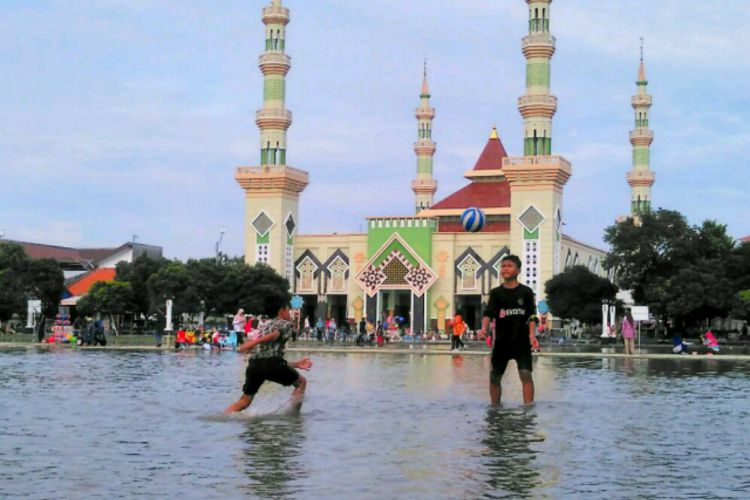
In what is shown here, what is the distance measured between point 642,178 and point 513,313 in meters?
65.4

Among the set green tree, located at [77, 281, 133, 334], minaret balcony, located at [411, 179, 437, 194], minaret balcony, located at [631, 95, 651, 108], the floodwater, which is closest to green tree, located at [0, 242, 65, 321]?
green tree, located at [77, 281, 133, 334]

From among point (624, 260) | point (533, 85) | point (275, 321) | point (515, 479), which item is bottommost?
point (515, 479)

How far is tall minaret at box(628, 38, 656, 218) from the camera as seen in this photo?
75438 mm

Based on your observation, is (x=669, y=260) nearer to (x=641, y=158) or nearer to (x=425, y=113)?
(x=641, y=158)

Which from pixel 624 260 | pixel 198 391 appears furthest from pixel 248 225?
pixel 198 391

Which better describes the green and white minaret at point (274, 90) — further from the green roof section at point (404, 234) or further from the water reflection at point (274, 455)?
the water reflection at point (274, 455)

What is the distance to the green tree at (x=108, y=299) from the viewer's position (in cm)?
6488

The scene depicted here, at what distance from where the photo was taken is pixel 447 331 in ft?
221

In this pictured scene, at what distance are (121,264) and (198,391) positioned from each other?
2460 inches

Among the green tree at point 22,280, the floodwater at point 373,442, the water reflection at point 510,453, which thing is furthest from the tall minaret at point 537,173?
the water reflection at point 510,453

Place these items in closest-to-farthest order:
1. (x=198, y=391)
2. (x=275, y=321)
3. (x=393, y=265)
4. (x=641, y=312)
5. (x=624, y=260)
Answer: (x=275, y=321) < (x=198, y=391) < (x=641, y=312) < (x=624, y=260) < (x=393, y=265)

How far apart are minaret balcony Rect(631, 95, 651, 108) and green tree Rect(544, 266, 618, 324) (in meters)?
19.8

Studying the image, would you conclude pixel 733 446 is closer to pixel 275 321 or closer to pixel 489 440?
pixel 489 440

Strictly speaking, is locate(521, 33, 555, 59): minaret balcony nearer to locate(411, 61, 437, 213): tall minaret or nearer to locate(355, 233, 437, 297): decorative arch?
locate(355, 233, 437, 297): decorative arch
